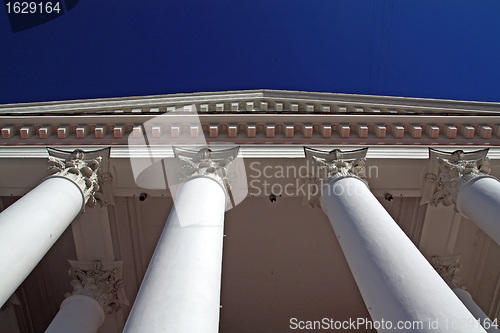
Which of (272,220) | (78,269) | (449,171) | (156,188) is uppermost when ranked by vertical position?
(449,171)

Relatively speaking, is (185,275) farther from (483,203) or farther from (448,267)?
(448,267)

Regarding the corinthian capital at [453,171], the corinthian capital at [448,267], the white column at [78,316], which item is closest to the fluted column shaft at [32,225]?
the white column at [78,316]

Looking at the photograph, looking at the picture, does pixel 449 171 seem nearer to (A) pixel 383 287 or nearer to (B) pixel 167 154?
(A) pixel 383 287

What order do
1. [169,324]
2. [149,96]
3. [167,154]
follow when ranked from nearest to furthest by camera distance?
[169,324] → [167,154] → [149,96]

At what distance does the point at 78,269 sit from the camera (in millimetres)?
13891

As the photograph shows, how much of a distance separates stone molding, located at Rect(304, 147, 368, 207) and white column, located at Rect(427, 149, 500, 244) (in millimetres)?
2591

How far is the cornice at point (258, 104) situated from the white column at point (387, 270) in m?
7.58

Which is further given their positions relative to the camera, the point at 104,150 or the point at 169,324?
the point at 104,150

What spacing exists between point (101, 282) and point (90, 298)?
0.85m

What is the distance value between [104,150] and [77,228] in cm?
366

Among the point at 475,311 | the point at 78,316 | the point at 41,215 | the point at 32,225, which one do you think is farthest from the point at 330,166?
the point at 78,316

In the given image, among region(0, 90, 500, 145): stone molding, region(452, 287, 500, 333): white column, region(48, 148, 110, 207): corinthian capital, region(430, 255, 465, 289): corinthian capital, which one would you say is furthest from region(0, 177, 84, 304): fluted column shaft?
region(430, 255, 465, 289): corinthian capital

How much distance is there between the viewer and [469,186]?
1063cm

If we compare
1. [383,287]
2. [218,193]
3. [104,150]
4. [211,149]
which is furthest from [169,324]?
[104,150]
